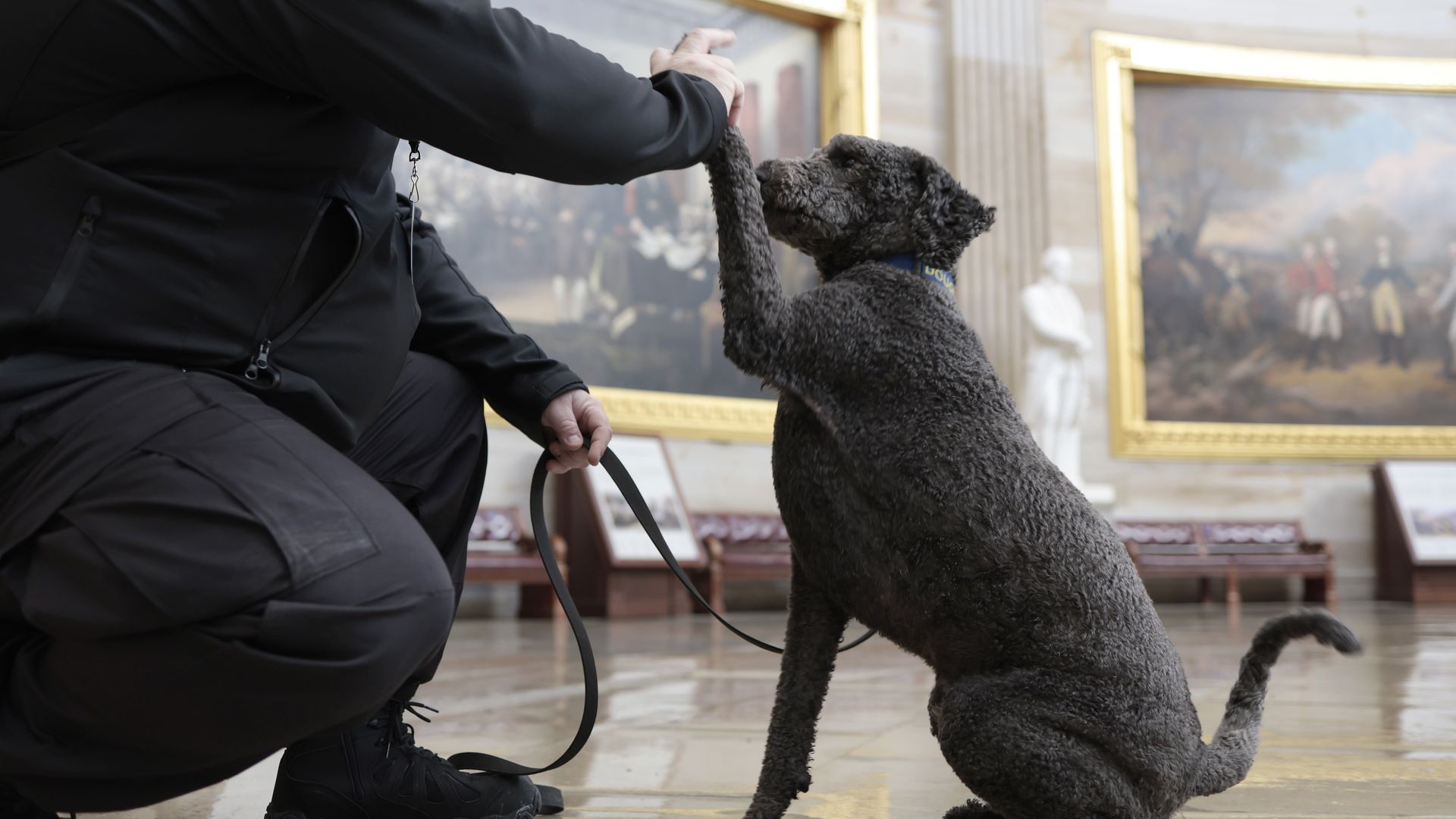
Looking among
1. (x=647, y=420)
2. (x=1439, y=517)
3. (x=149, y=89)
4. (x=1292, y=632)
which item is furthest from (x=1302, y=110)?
(x=149, y=89)

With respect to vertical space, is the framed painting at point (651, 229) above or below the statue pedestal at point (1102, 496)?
above

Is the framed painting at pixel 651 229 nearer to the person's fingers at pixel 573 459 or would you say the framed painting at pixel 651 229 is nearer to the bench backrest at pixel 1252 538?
the bench backrest at pixel 1252 538

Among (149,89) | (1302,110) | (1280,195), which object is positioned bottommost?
(149,89)

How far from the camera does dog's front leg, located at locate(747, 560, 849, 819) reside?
162 cm

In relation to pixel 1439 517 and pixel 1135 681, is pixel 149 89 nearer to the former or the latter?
pixel 1135 681

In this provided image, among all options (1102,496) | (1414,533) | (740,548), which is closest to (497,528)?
(740,548)

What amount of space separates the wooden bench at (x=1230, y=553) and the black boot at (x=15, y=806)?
32.8 ft

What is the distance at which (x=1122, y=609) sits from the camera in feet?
5.06

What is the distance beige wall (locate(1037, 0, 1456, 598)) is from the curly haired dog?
10.8m

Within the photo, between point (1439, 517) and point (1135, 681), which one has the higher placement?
point (1135, 681)

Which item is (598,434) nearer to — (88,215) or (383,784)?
(383,784)

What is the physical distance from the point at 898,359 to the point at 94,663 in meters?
1.04

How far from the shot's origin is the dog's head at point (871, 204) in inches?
66.2

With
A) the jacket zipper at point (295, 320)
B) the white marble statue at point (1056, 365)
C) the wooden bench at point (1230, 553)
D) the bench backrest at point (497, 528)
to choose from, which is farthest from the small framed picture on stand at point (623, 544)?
the jacket zipper at point (295, 320)
